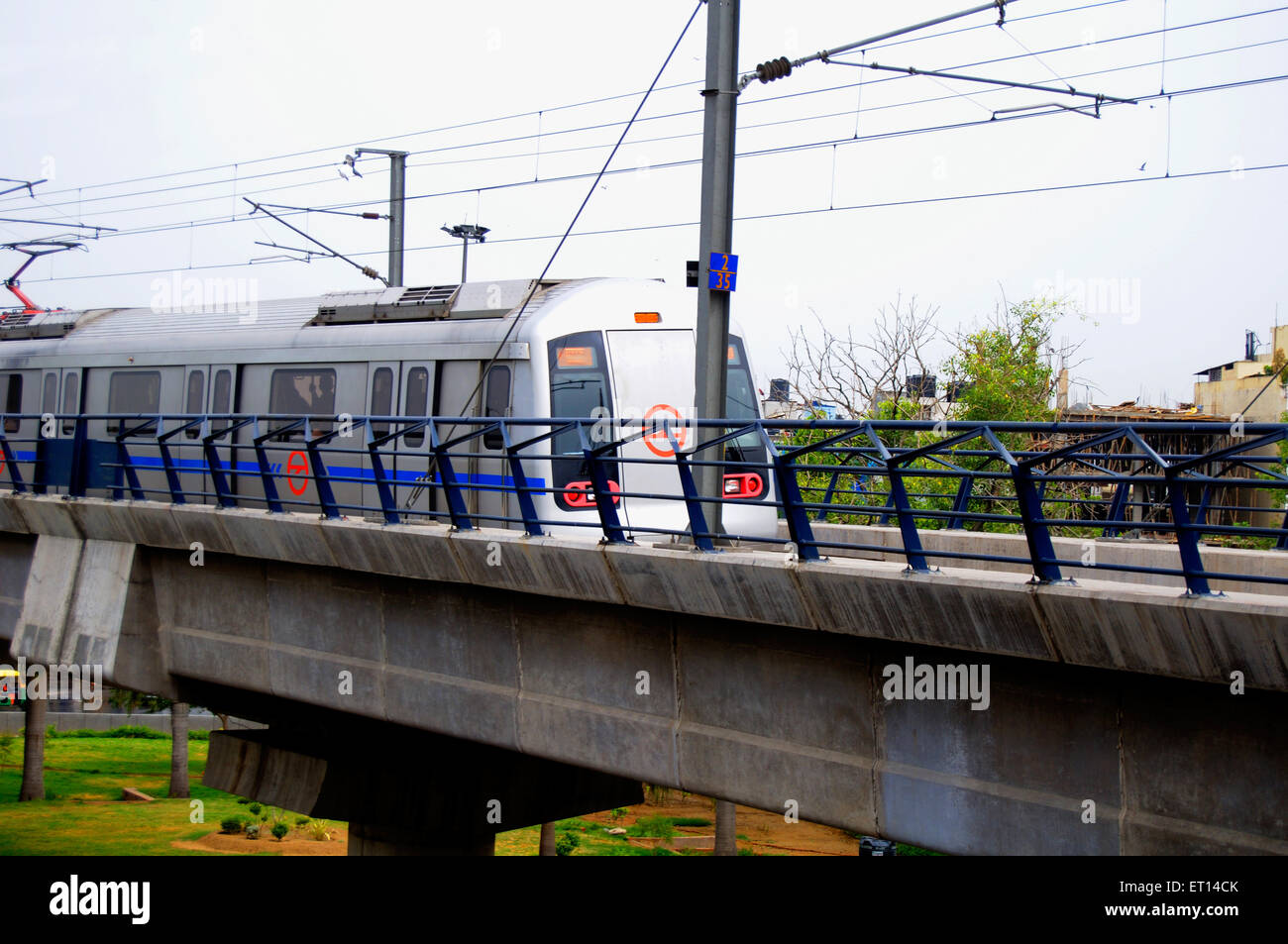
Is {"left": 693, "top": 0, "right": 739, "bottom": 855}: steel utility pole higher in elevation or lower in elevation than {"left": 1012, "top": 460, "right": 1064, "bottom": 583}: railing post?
higher

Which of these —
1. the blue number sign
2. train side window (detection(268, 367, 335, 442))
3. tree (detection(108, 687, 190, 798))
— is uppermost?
the blue number sign

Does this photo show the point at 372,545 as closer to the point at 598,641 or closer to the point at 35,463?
the point at 598,641

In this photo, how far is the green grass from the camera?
33.5 m

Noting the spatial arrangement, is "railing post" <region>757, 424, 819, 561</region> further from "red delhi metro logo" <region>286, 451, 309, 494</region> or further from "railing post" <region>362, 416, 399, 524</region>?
"red delhi metro logo" <region>286, 451, 309, 494</region>

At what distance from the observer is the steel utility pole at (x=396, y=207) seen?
22.3 metres

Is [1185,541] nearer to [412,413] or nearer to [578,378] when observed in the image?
[578,378]

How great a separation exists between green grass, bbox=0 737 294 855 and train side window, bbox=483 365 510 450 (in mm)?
23721

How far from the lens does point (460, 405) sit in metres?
13.8

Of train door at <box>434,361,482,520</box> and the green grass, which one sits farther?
the green grass

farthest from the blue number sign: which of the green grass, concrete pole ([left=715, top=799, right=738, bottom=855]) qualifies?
the green grass

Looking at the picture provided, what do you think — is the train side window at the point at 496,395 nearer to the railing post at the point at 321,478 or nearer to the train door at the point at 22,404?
the railing post at the point at 321,478

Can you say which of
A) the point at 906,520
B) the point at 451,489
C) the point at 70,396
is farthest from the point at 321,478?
the point at 70,396

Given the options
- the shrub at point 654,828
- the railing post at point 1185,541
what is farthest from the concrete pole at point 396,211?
the shrub at point 654,828

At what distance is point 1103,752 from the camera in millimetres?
6641
